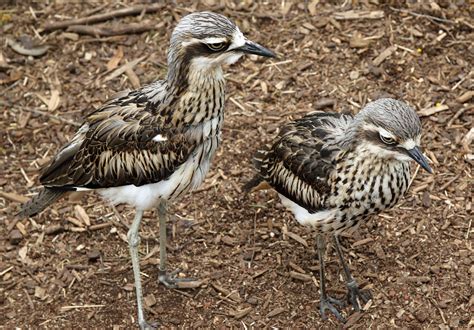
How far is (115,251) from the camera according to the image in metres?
6.80

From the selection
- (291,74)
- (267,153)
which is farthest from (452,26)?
(267,153)

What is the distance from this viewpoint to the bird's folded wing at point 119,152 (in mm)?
5715

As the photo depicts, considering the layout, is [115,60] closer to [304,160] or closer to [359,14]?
[359,14]

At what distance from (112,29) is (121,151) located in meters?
2.91

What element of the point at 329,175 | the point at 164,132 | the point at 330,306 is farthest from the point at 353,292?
the point at 164,132

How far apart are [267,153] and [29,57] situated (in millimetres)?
3185

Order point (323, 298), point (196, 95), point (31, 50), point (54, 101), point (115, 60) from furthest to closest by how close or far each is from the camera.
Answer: point (31, 50) → point (115, 60) → point (54, 101) → point (323, 298) → point (196, 95)

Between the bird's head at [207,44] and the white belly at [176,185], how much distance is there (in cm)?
59

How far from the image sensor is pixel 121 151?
5.86 metres

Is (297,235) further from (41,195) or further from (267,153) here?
(41,195)

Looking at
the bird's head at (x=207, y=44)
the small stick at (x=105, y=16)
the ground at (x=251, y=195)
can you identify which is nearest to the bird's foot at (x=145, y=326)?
the ground at (x=251, y=195)

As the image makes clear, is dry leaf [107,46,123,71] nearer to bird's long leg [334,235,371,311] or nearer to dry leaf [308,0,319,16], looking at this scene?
dry leaf [308,0,319,16]

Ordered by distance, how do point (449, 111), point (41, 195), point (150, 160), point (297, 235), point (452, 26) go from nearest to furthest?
point (150, 160) → point (41, 195) → point (297, 235) → point (449, 111) → point (452, 26)

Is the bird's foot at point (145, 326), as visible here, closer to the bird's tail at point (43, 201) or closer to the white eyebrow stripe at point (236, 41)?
the bird's tail at point (43, 201)
